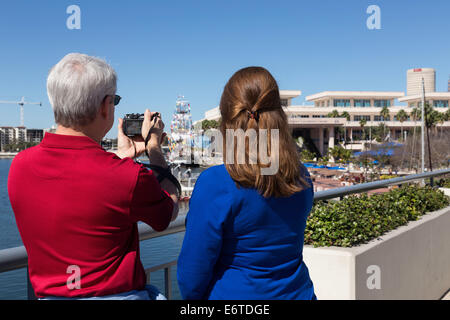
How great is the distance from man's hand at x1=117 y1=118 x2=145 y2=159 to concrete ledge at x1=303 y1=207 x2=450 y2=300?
6.74 ft

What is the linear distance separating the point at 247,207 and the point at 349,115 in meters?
106

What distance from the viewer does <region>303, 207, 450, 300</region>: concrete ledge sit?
136 inches

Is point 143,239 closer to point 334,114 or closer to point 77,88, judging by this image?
point 77,88

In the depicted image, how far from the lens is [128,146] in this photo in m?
1.96

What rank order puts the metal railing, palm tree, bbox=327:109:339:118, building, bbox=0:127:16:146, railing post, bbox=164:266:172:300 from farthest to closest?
building, bbox=0:127:16:146, palm tree, bbox=327:109:339:118, railing post, bbox=164:266:172:300, the metal railing

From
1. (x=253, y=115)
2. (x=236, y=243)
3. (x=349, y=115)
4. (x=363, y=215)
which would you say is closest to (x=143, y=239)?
(x=236, y=243)

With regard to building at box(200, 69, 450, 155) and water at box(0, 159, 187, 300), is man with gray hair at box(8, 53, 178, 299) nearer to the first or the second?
water at box(0, 159, 187, 300)

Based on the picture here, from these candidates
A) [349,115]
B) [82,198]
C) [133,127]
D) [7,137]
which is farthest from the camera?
[7,137]

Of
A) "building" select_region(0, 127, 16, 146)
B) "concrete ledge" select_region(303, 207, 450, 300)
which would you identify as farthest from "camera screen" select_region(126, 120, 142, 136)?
"building" select_region(0, 127, 16, 146)

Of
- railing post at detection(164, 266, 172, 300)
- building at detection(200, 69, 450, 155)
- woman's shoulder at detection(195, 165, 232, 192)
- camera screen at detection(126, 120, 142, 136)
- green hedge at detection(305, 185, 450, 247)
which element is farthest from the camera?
building at detection(200, 69, 450, 155)

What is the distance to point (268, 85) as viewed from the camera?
1.80 metres

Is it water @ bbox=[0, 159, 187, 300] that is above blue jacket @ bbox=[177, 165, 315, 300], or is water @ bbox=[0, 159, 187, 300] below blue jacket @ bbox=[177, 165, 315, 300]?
below

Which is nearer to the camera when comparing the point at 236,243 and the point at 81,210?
the point at 81,210

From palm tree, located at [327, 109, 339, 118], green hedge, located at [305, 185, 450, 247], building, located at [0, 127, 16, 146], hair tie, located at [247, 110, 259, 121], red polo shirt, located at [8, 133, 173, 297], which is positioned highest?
palm tree, located at [327, 109, 339, 118]
